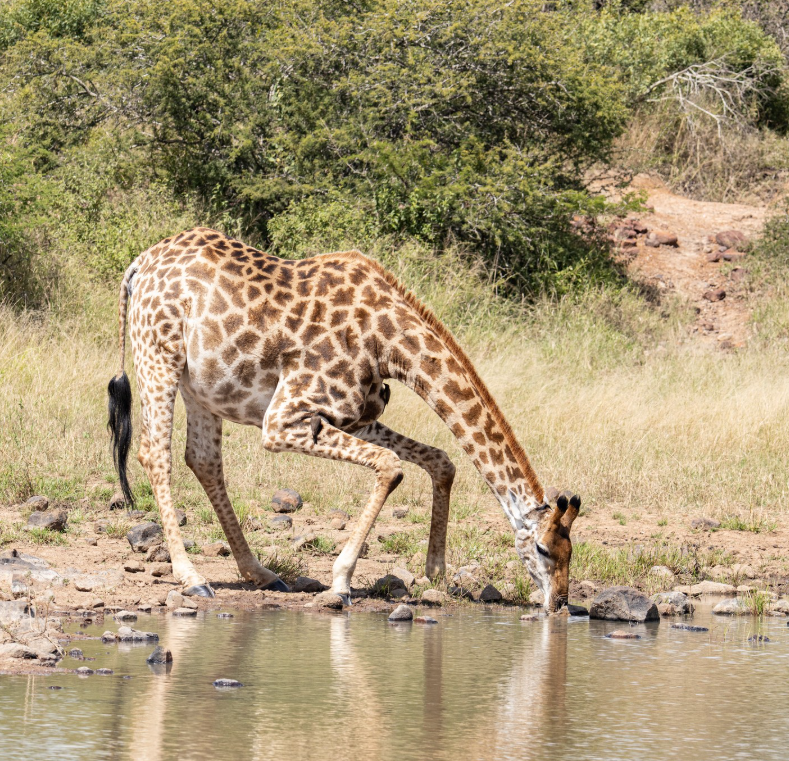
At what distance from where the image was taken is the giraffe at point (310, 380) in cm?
682

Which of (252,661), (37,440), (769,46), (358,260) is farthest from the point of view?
(769,46)

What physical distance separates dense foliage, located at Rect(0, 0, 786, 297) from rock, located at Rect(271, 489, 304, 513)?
772 centimetres

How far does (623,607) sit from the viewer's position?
673 centimetres

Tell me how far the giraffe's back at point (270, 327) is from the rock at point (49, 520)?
4.47 feet

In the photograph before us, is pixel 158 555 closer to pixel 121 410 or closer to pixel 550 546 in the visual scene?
pixel 121 410

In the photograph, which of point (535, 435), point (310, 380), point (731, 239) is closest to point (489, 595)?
point (310, 380)

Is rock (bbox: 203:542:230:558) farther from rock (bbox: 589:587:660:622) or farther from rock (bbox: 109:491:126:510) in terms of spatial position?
rock (bbox: 589:587:660:622)

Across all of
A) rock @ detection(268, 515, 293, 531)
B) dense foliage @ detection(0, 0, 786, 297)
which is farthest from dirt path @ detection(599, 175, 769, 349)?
rock @ detection(268, 515, 293, 531)

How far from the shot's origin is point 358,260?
7.53 m

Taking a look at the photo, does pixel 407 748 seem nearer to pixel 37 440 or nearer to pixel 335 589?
pixel 335 589

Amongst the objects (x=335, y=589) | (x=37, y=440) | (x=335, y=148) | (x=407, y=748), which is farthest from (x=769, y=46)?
(x=407, y=748)

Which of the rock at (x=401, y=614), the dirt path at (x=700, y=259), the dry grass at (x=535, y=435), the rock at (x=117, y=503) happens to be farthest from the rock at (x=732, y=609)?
the dirt path at (x=700, y=259)

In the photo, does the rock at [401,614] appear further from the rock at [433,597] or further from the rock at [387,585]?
the rock at [387,585]

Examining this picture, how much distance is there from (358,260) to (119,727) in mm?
3957
